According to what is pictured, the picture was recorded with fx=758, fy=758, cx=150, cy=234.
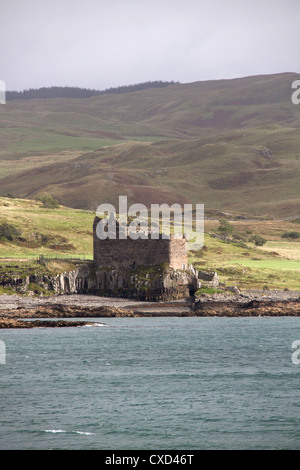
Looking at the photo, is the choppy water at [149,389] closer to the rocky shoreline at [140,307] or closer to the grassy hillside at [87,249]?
the rocky shoreline at [140,307]

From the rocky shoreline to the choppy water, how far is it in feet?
18.7

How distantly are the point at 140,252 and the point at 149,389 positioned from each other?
35334 millimetres

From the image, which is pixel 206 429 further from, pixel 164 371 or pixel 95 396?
pixel 164 371

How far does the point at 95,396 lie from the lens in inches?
1336

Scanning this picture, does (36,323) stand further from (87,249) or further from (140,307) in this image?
(87,249)

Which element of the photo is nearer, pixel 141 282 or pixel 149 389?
pixel 149 389

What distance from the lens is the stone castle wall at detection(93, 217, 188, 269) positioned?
69.6 meters

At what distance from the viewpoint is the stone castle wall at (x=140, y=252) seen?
228 feet

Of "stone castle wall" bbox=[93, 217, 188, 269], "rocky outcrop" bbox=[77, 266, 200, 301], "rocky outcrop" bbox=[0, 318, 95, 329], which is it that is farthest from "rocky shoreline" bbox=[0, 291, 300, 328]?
"stone castle wall" bbox=[93, 217, 188, 269]

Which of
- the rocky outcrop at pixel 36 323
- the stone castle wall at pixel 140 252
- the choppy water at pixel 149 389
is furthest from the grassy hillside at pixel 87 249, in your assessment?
the choppy water at pixel 149 389

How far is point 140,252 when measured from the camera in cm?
7038

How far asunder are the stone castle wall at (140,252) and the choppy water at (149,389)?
13.0 metres

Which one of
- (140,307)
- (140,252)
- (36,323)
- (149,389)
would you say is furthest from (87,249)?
(149,389)
